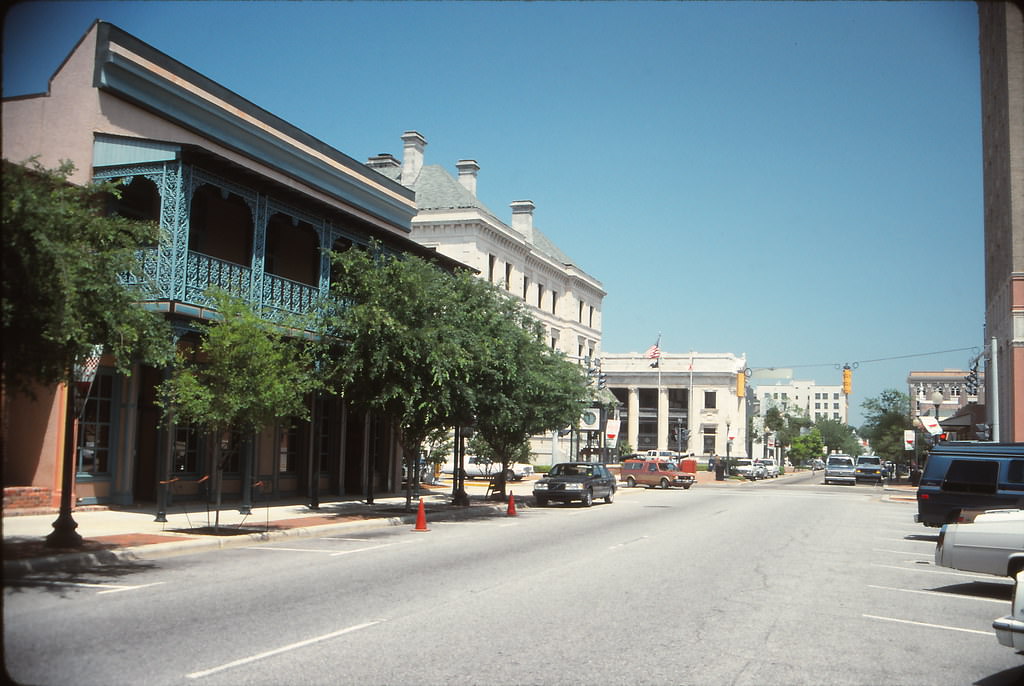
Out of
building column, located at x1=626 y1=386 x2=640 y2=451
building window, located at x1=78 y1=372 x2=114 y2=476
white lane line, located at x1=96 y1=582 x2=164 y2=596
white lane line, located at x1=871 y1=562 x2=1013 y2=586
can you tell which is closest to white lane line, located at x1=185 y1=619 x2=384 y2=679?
white lane line, located at x1=96 y1=582 x2=164 y2=596

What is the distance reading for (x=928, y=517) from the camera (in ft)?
62.8

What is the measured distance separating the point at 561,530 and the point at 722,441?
269 ft

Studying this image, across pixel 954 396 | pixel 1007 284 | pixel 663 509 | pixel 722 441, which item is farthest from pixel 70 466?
pixel 954 396

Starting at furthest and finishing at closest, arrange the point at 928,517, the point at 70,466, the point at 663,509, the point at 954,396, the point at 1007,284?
the point at 954,396
the point at 1007,284
the point at 663,509
the point at 928,517
the point at 70,466

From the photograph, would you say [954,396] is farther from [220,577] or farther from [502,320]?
[220,577]

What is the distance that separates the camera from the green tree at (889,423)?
77494 millimetres

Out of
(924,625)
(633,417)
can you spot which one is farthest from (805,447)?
(924,625)

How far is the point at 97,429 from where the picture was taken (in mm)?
21031

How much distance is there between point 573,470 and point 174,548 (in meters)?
18.9

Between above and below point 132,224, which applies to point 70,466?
below

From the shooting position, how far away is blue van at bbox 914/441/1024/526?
710 inches

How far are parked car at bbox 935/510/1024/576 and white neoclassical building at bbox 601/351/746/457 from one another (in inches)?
3285

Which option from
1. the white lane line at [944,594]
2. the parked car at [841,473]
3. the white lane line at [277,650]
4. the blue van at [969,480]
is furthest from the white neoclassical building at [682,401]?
the white lane line at [277,650]

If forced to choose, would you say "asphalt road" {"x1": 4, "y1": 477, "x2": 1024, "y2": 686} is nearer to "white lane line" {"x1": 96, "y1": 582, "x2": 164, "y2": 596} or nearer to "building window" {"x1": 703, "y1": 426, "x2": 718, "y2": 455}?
"white lane line" {"x1": 96, "y1": 582, "x2": 164, "y2": 596}
